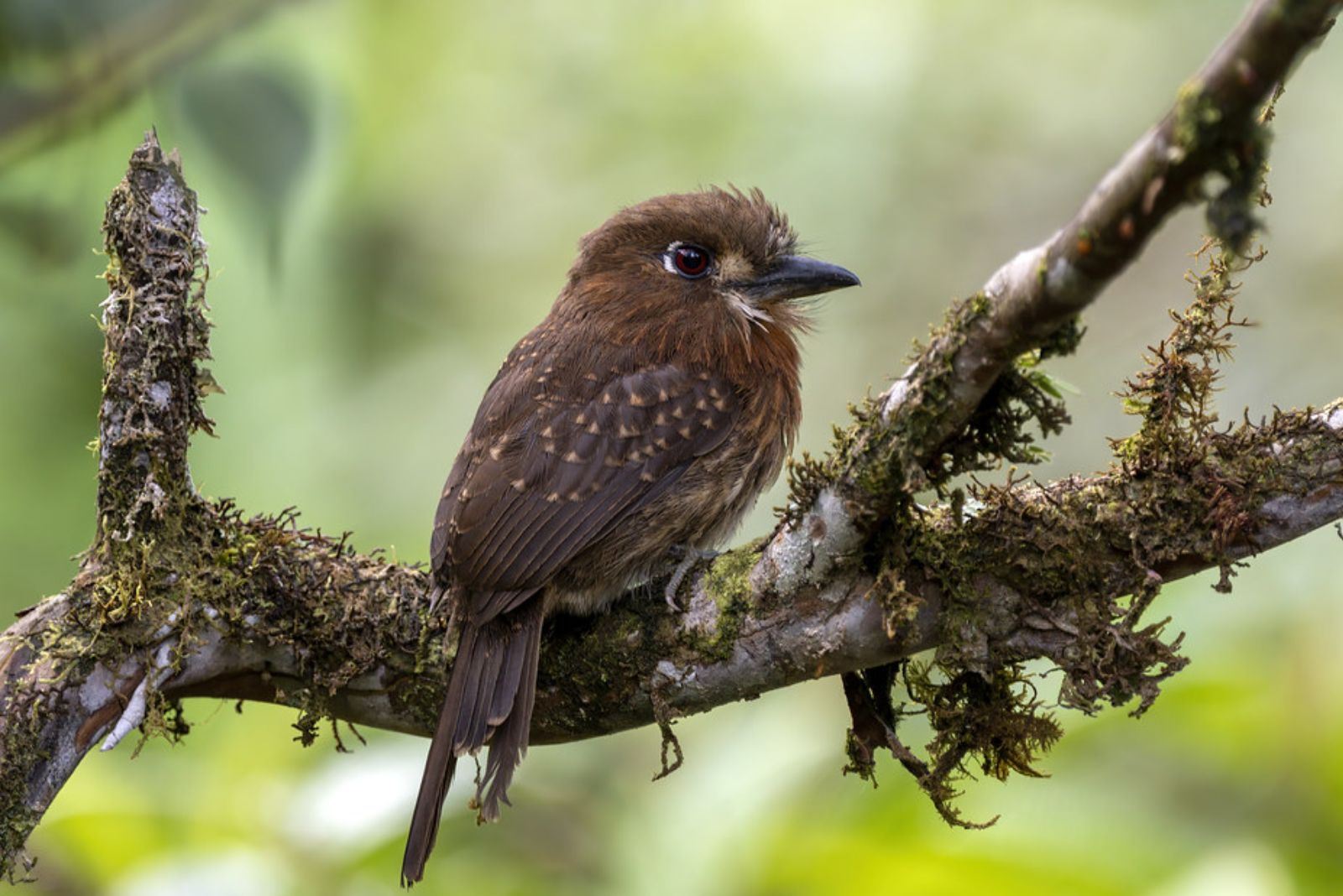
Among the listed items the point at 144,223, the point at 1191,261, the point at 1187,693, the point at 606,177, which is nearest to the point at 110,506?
the point at 144,223

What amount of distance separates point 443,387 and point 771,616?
327cm

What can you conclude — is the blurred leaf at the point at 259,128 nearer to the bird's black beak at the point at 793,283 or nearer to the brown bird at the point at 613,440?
the brown bird at the point at 613,440

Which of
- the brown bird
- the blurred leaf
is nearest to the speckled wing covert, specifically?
the brown bird

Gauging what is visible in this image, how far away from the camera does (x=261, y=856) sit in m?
2.59

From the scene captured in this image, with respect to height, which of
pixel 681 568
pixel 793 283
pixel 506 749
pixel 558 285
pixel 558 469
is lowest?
pixel 506 749

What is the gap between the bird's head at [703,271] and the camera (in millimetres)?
3252

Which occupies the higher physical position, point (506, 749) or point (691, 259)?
point (691, 259)

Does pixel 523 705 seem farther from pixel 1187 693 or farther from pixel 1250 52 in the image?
pixel 1250 52

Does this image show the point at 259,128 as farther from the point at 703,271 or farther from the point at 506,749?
the point at 703,271

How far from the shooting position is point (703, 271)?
11.0 feet

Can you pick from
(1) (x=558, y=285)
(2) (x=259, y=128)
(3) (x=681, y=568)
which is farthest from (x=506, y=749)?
(1) (x=558, y=285)

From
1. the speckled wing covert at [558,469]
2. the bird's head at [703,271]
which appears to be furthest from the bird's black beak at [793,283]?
the speckled wing covert at [558,469]

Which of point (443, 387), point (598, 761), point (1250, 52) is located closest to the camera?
point (1250, 52)

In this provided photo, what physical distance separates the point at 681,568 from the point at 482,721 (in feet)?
1.49
